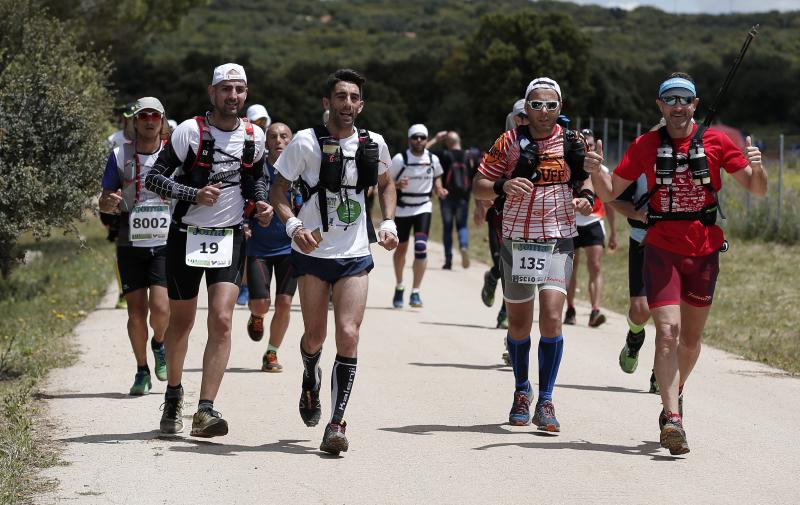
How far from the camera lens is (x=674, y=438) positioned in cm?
770

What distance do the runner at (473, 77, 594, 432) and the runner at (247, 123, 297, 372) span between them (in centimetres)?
292

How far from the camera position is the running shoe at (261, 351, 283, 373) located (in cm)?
1127

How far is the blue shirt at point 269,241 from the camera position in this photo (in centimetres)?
1155

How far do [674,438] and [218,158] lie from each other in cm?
308

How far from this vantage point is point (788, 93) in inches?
2965

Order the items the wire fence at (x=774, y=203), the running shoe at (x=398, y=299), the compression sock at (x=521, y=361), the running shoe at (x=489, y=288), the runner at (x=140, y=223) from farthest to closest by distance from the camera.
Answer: the wire fence at (x=774, y=203) → the running shoe at (x=398, y=299) → the running shoe at (x=489, y=288) → the runner at (x=140, y=223) → the compression sock at (x=521, y=361)

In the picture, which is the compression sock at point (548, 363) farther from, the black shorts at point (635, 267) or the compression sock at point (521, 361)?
the black shorts at point (635, 267)

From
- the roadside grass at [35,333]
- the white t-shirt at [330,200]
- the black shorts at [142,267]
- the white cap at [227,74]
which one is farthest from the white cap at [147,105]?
the roadside grass at [35,333]

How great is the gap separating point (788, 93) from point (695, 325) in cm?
7022

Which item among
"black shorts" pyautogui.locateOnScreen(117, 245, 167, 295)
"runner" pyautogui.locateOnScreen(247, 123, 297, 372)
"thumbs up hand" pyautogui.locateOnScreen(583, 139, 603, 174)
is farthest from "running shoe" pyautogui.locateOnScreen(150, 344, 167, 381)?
"thumbs up hand" pyautogui.locateOnScreen(583, 139, 603, 174)

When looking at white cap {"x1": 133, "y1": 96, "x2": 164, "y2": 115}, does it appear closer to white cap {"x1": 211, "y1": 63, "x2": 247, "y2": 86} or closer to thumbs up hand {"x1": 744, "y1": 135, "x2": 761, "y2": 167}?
white cap {"x1": 211, "y1": 63, "x2": 247, "y2": 86}

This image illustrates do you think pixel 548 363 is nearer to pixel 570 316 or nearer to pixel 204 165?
pixel 204 165

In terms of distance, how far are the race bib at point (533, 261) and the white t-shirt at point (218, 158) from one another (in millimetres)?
1780

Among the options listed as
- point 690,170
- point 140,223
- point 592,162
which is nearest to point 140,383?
point 140,223
